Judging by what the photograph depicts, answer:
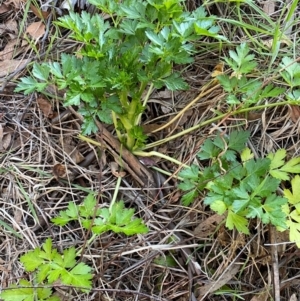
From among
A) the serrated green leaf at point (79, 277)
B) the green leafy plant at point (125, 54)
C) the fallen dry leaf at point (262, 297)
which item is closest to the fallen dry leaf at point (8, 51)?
the green leafy plant at point (125, 54)

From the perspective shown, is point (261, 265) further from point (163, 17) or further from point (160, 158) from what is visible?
point (163, 17)

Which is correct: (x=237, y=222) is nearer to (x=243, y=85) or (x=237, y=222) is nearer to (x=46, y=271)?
(x=243, y=85)

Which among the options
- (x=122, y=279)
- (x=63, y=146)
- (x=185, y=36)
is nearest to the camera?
(x=185, y=36)

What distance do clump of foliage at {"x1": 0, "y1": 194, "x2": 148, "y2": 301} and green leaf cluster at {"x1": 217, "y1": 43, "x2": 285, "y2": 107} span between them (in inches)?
19.1

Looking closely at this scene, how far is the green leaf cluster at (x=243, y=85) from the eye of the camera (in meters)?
1.51

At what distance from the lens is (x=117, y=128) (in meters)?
1.65

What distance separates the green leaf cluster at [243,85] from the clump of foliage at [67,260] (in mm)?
486

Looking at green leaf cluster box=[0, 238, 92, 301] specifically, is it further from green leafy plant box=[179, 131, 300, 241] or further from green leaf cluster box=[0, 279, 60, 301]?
green leafy plant box=[179, 131, 300, 241]

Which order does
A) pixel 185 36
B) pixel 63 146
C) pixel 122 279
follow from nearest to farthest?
pixel 185 36 → pixel 122 279 → pixel 63 146

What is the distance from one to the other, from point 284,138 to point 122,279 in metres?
0.72

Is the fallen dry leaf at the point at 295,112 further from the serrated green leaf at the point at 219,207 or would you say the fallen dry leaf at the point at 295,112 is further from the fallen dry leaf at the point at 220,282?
the fallen dry leaf at the point at 220,282

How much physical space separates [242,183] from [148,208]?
1.14 feet

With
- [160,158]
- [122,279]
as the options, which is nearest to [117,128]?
[160,158]

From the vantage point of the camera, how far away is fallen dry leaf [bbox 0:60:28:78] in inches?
72.7
